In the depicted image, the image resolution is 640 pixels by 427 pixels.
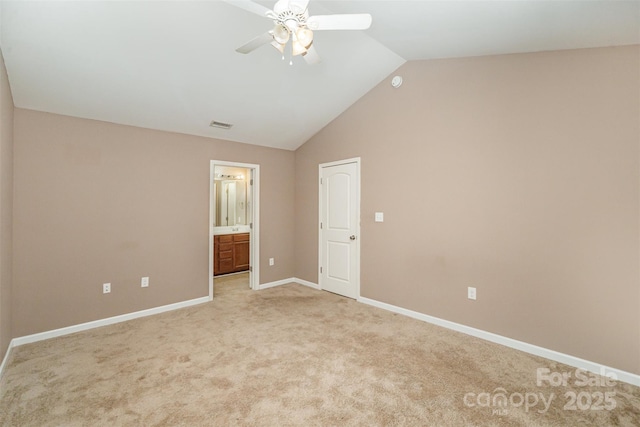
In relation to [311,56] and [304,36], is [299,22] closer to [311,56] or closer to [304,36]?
[304,36]

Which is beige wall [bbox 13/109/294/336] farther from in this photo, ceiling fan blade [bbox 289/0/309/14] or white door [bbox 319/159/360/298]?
ceiling fan blade [bbox 289/0/309/14]

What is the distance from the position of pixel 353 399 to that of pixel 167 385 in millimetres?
1414

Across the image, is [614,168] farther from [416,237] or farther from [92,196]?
[92,196]

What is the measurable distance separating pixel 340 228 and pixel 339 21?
305cm

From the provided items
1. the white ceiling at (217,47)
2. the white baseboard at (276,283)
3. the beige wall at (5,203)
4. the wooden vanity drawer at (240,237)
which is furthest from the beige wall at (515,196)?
the beige wall at (5,203)

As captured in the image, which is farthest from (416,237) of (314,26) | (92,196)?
(92,196)

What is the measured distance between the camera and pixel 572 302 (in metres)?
2.51

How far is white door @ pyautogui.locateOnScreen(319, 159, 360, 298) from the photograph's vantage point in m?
4.25

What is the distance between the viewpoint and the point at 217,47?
2701 mm

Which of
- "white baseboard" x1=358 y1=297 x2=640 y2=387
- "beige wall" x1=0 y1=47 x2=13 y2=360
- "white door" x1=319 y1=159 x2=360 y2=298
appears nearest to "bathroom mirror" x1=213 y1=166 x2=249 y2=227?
"white door" x1=319 y1=159 x2=360 y2=298

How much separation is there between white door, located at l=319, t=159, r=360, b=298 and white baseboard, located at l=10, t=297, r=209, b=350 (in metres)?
1.94

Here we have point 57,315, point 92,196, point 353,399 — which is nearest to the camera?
point 353,399

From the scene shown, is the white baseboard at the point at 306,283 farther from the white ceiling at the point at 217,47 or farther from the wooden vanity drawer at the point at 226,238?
the white ceiling at the point at 217,47

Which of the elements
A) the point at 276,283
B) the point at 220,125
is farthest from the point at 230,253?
the point at 220,125
